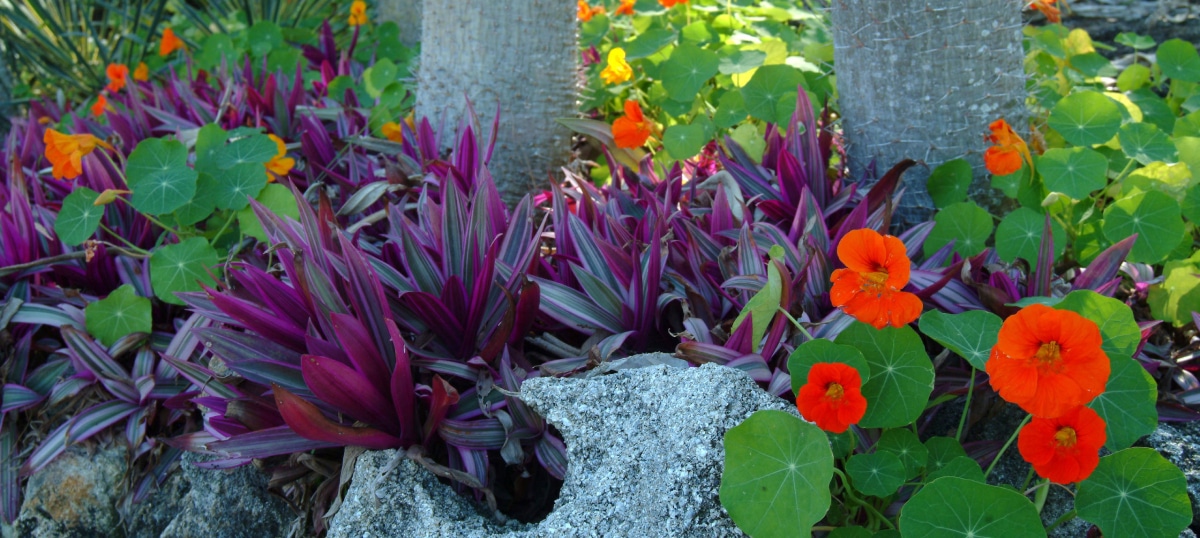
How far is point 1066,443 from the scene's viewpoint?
1.27m

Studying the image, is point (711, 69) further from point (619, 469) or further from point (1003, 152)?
point (619, 469)

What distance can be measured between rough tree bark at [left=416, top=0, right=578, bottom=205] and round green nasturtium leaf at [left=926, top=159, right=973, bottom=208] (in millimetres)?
1187

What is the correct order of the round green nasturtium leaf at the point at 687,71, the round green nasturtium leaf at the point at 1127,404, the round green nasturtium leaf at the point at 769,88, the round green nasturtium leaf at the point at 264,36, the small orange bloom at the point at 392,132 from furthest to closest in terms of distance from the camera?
the round green nasturtium leaf at the point at 264,36 < the small orange bloom at the point at 392,132 < the round green nasturtium leaf at the point at 687,71 < the round green nasturtium leaf at the point at 769,88 < the round green nasturtium leaf at the point at 1127,404

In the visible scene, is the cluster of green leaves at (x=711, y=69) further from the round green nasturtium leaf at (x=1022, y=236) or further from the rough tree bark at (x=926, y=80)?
the round green nasturtium leaf at (x=1022, y=236)

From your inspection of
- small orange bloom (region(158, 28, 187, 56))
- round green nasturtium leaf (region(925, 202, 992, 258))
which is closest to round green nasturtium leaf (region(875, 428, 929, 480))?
round green nasturtium leaf (region(925, 202, 992, 258))

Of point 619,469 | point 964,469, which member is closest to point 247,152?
point 619,469

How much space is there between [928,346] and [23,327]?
2.35 m

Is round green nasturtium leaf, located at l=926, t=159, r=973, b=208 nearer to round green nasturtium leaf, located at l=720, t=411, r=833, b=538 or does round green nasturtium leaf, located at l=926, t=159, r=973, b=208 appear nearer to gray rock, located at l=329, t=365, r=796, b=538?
gray rock, located at l=329, t=365, r=796, b=538

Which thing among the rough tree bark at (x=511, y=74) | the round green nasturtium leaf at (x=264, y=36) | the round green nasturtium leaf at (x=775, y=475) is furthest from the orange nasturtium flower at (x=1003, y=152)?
the round green nasturtium leaf at (x=264, y=36)

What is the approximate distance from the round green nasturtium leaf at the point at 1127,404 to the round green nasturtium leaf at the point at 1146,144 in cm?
95

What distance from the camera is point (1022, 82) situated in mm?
2248

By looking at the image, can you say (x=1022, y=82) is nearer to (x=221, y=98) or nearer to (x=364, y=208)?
(x=364, y=208)

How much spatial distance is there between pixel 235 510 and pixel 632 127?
4.65 ft

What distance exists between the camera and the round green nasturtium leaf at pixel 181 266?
220cm
